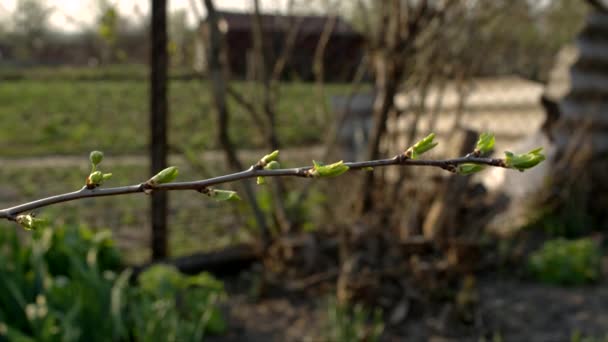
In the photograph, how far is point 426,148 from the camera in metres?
0.61

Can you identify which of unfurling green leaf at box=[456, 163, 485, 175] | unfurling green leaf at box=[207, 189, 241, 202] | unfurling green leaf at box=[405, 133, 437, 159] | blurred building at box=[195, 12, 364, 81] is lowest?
unfurling green leaf at box=[207, 189, 241, 202]

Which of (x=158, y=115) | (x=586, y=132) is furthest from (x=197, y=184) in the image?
(x=586, y=132)

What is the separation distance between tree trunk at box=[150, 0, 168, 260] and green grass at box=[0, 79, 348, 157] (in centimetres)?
268

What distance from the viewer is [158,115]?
10.6 feet

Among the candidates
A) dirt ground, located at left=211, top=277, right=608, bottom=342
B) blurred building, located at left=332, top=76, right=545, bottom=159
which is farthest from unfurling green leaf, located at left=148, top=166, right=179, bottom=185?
blurred building, located at left=332, top=76, right=545, bottom=159

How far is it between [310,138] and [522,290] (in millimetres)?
4093

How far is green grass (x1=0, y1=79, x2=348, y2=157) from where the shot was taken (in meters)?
6.89

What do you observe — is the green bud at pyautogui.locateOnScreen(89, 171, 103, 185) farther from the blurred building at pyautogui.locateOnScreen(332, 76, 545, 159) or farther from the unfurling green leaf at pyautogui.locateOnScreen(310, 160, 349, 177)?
the blurred building at pyautogui.locateOnScreen(332, 76, 545, 159)

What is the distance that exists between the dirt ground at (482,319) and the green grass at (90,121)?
321 cm

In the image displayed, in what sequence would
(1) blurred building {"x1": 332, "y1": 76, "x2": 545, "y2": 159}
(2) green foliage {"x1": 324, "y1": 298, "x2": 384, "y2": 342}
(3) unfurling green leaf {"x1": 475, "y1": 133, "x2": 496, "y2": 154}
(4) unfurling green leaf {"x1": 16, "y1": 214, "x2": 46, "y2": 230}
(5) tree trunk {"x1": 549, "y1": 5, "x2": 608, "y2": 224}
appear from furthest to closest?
(1) blurred building {"x1": 332, "y1": 76, "x2": 545, "y2": 159} < (5) tree trunk {"x1": 549, "y1": 5, "x2": 608, "y2": 224} < (2) green foliage {"x1": 324, "y1": 298, "x2": 384, "y2": 342} < (3) unfurling green leaf {"x1": 475, "y1": 133, "x2": 496, "y2": 154} < (4) unfurling green leaf {"x1": 16, "y1": 214, "x2": 46, "y2": 230}

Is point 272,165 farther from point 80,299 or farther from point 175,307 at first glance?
point 175,307

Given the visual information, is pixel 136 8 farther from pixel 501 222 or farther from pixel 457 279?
pixel 501 222

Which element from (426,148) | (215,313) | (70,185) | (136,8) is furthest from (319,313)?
(70,185)

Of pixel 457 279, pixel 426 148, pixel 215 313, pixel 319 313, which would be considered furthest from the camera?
pixel 457 279
